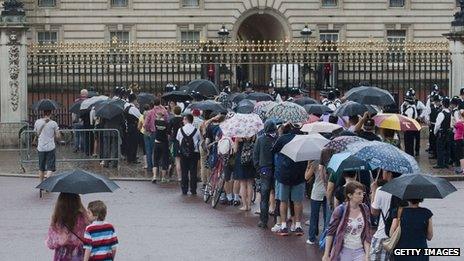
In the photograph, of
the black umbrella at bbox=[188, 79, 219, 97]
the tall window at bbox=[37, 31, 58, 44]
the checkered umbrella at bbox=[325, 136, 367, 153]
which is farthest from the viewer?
the tall window at bbox=[37, 31, 58, 44]

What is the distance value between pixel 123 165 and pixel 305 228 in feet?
32.3

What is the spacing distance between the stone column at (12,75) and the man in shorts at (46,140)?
326 inches

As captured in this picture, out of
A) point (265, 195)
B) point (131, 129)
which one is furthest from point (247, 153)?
point (131, 129)

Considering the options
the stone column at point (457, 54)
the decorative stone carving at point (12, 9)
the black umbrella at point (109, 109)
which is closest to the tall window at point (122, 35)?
the decorative stone carving at point (12, 9)

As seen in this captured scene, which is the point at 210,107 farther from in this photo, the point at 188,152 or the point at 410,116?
the point at 410,116

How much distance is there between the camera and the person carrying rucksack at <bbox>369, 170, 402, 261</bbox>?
13047mm

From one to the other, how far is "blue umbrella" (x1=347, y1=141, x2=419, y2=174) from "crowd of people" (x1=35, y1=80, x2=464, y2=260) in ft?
0.82

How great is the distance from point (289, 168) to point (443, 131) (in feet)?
32.1

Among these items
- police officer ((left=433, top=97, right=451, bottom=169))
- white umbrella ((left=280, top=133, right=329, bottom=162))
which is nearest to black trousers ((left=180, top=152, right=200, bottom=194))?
white umbrella ((left=280, top=133, right=329, bottom=162))

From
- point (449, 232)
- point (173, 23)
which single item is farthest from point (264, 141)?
point (173, 23)

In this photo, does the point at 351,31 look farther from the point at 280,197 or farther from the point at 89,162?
the point at 280,197

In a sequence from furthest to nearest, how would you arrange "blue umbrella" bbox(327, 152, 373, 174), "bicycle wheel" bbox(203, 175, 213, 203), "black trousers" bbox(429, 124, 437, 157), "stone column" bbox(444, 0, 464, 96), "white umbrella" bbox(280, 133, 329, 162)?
"stone column" bbox(444, 0, 464, 96) < "black trousers" bbox(429, 124, 437, 157) < "bicycle wheel" bbox(203, 175, 213, 203) < "white umbrella" bbox(280, 133, 329, 162) < "blue umbrella" bbox(327, 152, 373, 174)

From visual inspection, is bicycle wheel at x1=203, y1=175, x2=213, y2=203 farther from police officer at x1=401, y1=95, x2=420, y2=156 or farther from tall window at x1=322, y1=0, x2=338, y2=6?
tall window at x1=322, y1=0, x2=338, y2=6

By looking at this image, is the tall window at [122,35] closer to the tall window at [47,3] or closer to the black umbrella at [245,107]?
the tall window at [47,3]
